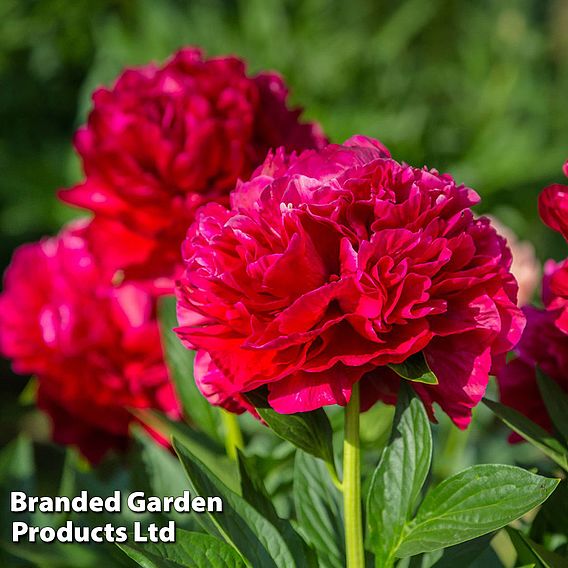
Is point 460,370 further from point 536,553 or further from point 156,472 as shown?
point 156,472

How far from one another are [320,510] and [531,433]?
0.54 ft

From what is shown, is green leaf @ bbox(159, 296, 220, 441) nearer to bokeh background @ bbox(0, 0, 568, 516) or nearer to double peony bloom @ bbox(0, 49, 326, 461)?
double peony bloom @ bbox(0, 49, 326, 461)

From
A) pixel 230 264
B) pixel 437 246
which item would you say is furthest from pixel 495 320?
pixel 230 264

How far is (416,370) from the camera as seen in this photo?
542 millimetres

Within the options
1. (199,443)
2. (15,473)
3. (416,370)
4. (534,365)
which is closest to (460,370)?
(416,370)

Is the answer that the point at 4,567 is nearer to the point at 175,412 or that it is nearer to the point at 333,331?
the point at 175,412

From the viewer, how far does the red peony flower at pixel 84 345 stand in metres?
1.02

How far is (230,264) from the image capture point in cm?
55

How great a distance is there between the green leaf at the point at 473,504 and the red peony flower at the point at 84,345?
0.50 metres

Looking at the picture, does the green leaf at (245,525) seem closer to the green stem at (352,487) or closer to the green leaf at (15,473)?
the green stem at (352,487)

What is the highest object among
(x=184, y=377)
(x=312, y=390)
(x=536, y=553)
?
(x=184, y=377)

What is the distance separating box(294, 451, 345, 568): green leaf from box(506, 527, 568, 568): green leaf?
119 mm

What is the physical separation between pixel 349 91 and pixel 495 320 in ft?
6.92

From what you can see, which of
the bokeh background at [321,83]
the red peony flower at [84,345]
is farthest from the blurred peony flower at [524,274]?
the bokeh background at [321,83]
